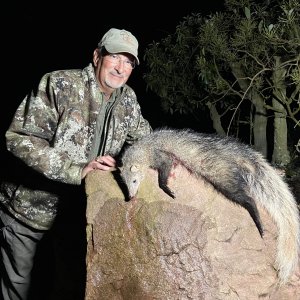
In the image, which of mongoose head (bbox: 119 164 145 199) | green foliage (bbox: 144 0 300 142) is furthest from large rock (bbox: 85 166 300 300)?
green foliage (bbox: 144 0 300 142)

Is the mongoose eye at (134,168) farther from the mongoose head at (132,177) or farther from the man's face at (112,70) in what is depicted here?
the man's face at (112,70)

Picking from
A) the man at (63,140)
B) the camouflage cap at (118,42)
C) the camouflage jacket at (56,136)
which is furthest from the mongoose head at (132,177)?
the camouflage cap at (118,42)

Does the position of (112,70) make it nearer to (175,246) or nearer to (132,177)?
(132,177)

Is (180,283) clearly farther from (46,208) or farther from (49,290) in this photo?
(49,290)

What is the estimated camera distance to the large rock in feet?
8.59

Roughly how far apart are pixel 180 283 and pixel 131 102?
1430mm

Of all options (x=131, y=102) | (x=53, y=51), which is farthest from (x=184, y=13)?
(x=131, y=102)

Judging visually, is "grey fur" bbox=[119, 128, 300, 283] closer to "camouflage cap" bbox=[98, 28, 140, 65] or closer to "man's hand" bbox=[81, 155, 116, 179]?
"man's hand" bbox=[81, 155, 116, 179]

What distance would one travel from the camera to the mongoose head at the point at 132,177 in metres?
2.73

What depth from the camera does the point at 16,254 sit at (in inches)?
139

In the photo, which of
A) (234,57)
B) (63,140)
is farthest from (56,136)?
(234,57)

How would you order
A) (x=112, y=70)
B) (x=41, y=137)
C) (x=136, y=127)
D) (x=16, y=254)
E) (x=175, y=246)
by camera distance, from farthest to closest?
(x=136, y=127) < (x=16, y=254) < (x=112, y=70) < (x=41, y=137) < (x=175, y=246)

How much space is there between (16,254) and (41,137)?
95 centimetres

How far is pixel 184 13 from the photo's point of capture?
28.2 feet
